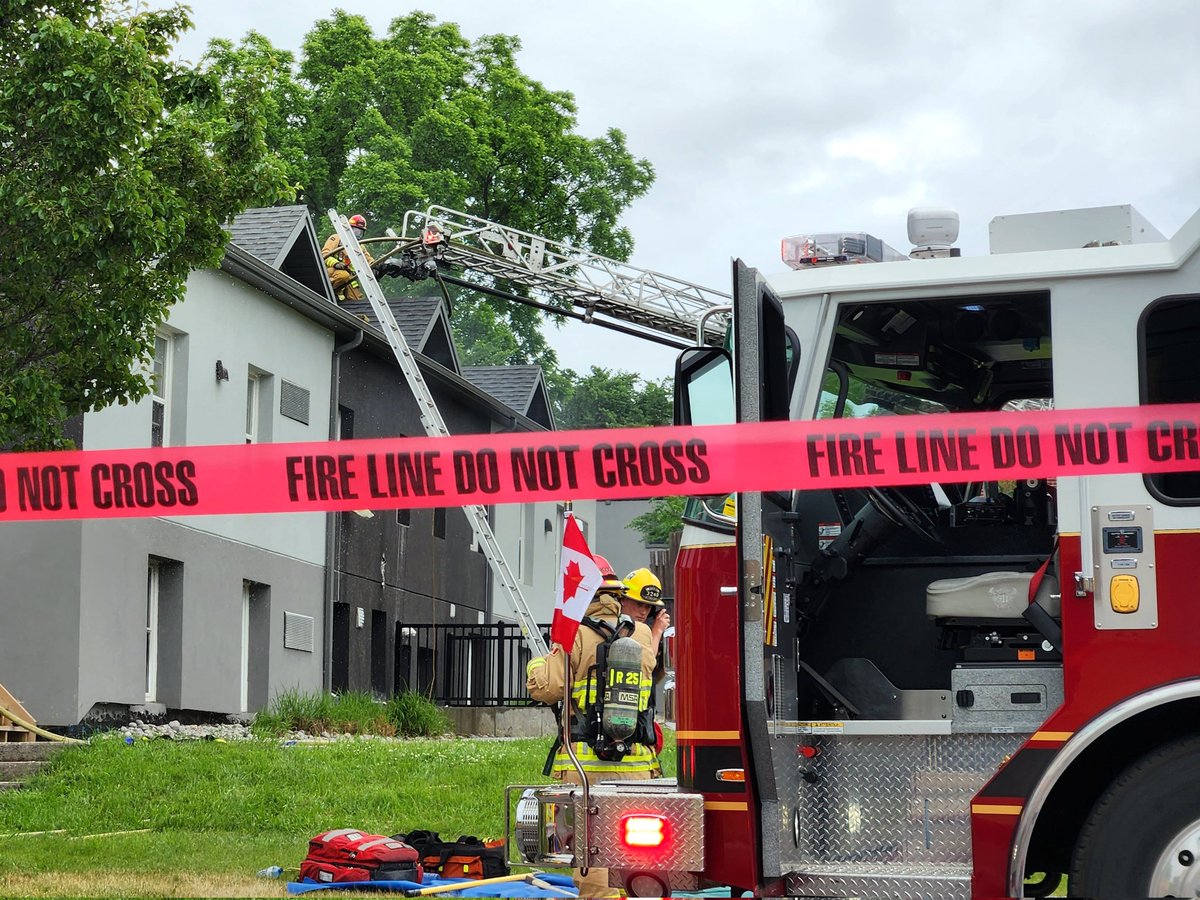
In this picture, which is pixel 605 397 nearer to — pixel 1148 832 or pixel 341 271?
pixel 341 271

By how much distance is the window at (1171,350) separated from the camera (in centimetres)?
545

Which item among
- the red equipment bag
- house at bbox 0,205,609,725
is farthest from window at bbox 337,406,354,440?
the red equipment bag

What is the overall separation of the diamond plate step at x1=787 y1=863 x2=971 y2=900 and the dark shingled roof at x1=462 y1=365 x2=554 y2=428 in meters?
28.6

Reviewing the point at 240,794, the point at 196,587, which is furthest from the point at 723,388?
the point at 196,587

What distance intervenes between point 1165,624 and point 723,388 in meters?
1.75

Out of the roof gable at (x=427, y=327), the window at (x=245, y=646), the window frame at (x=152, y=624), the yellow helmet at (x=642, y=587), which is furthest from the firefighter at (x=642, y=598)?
the roof gable at (x=427, y=327)

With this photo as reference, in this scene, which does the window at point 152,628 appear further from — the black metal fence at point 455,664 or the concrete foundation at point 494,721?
the black metal fence at point 455,664

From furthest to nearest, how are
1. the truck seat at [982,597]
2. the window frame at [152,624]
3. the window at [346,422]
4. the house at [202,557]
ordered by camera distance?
the window at [346,422] → the window frame at [152,624] → the house at [202,557] → the truck seat at [982,597]

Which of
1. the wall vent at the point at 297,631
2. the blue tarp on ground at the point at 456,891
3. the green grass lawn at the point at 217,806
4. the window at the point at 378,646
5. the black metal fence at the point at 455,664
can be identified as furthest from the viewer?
the window at the point at 378,646

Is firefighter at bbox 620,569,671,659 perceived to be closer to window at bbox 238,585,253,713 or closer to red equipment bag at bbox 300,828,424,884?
red equipment bag at bbox 300,828,424,884

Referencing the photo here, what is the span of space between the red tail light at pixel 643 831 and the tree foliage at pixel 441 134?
35610 mm

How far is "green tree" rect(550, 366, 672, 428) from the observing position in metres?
53.2

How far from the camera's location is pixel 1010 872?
522 cm

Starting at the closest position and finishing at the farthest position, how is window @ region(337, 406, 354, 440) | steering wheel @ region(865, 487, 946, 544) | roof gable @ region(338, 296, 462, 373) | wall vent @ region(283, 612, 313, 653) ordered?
steering wheel @ region(865, 487, 946, 544) < wall vent @ region(283, 612, 313, 653) < window @ region(337, 406, 354, 440) < roof gable @ region(338, 296, 462, 373)
